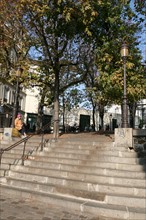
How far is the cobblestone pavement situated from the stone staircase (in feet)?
0.96

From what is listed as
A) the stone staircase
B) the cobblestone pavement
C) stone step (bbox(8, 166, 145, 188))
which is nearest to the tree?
the stone staircase

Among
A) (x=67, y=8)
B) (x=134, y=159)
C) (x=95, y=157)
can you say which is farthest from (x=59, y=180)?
(x=67, y=8)

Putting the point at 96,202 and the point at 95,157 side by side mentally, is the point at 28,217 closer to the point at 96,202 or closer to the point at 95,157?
the point at 96,202

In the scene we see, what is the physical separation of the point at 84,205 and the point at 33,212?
4.27 feet

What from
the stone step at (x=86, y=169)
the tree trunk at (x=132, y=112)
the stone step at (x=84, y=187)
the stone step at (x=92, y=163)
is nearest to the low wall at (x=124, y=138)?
the stone step at (x=92, y=163)

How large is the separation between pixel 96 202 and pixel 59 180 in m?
1.74

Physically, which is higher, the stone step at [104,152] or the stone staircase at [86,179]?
the stone step at [104,152]

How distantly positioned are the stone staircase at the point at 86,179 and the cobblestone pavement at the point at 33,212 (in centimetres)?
29

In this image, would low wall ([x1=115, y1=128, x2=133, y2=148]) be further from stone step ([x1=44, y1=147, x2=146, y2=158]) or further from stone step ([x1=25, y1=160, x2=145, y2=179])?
stone step ([x1=25, y1=160, x2=145, y2=179])

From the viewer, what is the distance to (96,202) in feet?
26.1

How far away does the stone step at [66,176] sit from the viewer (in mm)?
8562

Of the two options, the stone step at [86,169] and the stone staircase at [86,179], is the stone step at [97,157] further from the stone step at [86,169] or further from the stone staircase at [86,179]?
the stone step at [86,169]

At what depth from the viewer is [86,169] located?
31.9ft

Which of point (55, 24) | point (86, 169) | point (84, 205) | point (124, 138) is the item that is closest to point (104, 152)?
point (124, 138)
